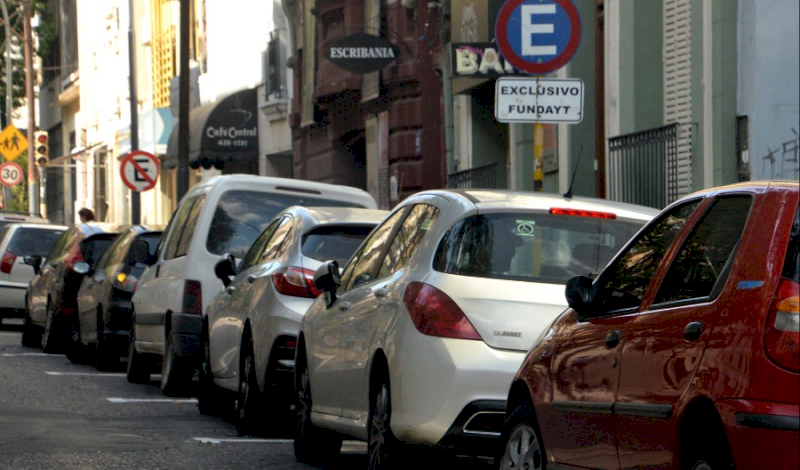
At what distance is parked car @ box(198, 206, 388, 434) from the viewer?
10.3m

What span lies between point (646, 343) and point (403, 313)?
2.16m

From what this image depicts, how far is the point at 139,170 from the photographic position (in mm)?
31234

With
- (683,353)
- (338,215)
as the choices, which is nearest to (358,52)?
(338,215)

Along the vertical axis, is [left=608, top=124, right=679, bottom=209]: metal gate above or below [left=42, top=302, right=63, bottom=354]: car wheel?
above

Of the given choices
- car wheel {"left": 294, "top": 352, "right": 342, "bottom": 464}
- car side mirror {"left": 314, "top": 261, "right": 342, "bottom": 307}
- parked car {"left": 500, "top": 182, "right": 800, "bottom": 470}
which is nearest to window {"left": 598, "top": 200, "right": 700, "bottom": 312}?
parked car {"left": 500, "top": 182, "right": 800, "bottom": 470}

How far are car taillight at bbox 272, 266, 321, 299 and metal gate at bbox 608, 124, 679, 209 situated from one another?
621cm

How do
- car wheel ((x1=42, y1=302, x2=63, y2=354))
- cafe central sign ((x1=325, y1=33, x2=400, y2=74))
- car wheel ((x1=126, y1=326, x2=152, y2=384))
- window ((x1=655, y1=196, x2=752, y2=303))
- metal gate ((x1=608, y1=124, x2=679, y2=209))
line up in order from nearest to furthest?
window ((x1=655, y1=196, x2=752, y2=303)) < car wheel ((x1=126, y1=326, x2=152, y2=384)) < metal gate ((x1=608, y1=124, x2=679, y2=209)) < car wheel ((x1=42, y1=302, x2=63, y2=354)) < cafe central sign ((x1=325, y1=33, x2=400, y2=74))

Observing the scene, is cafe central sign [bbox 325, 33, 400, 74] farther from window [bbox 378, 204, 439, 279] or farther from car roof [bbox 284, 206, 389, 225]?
window [bbox 378, 204, 439, 279]

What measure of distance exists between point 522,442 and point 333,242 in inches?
163

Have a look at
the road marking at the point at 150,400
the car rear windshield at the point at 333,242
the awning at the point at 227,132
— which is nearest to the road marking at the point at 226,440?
the car rear windshield at the point at 333,242

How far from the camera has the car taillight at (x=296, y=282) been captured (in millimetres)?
10352

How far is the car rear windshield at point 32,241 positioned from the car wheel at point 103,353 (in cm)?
739

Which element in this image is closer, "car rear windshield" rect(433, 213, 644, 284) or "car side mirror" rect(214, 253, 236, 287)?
"car rear windshield" rect(433, 213, 644, 284)

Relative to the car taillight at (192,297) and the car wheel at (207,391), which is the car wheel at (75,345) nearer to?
the car taillight at (192,297)
